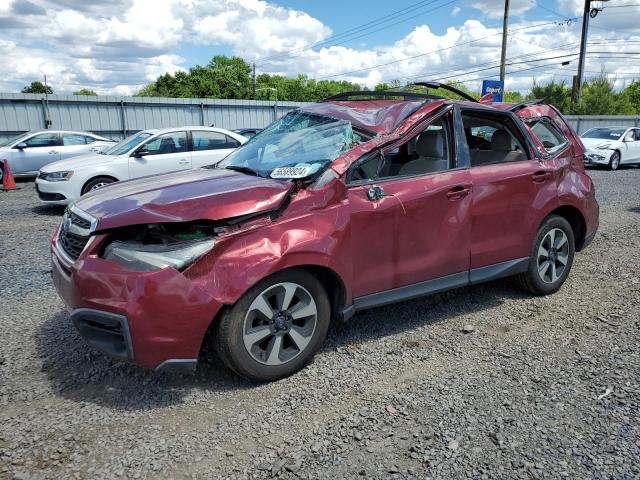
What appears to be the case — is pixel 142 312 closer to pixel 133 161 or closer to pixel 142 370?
pixel 142 370

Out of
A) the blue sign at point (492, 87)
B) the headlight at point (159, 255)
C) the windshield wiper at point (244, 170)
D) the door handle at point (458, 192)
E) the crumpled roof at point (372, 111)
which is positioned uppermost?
the blue sign at point (492, 87)

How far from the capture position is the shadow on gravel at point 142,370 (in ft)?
10.2

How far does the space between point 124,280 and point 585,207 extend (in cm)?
421

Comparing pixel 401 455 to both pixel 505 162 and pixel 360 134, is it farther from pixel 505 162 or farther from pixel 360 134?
pixel 505 162

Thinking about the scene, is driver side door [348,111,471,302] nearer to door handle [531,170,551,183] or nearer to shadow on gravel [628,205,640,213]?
door handle [531,170,551,183]

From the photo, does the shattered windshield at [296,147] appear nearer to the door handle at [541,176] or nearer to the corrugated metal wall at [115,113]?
the door handle at [541,176]

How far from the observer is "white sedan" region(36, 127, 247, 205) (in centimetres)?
927

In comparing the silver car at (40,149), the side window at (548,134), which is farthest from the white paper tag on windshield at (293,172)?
the silver car at (40,149)

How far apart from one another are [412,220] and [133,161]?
744 cm

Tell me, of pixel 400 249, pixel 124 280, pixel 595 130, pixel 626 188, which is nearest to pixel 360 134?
pixel 400 249

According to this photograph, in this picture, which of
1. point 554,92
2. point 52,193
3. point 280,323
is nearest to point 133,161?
point 52,193

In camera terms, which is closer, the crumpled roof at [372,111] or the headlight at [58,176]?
the crumpled roof at [372,111]

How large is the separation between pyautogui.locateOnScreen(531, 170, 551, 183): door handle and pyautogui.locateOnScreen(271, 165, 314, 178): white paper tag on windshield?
2.17 metres

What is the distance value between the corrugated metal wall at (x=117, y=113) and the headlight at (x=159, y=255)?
1863 centimetres
